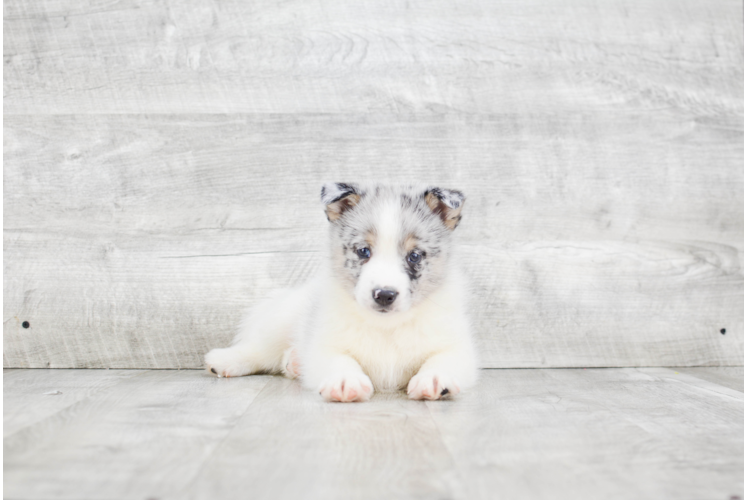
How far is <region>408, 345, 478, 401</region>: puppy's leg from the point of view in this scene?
6.62ft

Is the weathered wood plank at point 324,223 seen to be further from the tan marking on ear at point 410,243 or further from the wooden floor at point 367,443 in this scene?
the tan marking on ear at point 410,243

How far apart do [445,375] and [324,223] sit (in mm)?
1086

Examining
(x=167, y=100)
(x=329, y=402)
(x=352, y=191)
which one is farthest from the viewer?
(x=167, y=100)

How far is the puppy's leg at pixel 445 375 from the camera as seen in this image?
2018 mm

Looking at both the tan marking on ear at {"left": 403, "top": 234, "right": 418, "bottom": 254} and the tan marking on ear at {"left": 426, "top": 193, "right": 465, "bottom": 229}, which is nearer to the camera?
the tan marking on ear at {"left": 403, "top": 234, "right": 418, "bottom": 254}

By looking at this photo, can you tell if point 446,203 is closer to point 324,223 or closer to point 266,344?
point 324,223

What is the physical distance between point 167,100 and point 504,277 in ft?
5.73

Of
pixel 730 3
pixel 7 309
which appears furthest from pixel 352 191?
pixel 730 3

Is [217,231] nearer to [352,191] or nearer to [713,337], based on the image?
[352,191]

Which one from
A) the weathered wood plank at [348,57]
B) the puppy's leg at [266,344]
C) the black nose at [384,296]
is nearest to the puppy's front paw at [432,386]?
the black nose at [384,296]

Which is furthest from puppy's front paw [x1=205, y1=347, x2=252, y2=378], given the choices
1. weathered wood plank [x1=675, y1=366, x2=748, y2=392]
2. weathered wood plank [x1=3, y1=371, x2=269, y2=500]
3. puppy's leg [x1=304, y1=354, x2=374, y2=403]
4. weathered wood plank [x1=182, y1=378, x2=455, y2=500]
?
weathered wood plank [x1=675, y1=366, x2=748, y2=392]

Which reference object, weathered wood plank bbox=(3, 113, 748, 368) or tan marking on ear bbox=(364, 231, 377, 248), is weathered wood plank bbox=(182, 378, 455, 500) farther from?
weathered wood plank bbox=(3, 113, 748, 368)

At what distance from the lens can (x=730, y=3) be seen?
2.97 m

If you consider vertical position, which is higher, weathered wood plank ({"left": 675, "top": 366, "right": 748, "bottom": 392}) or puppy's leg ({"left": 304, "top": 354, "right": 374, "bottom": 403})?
puppy's leg ({"left": 304, "top": 354, "right": 374, "bottom": 403})
